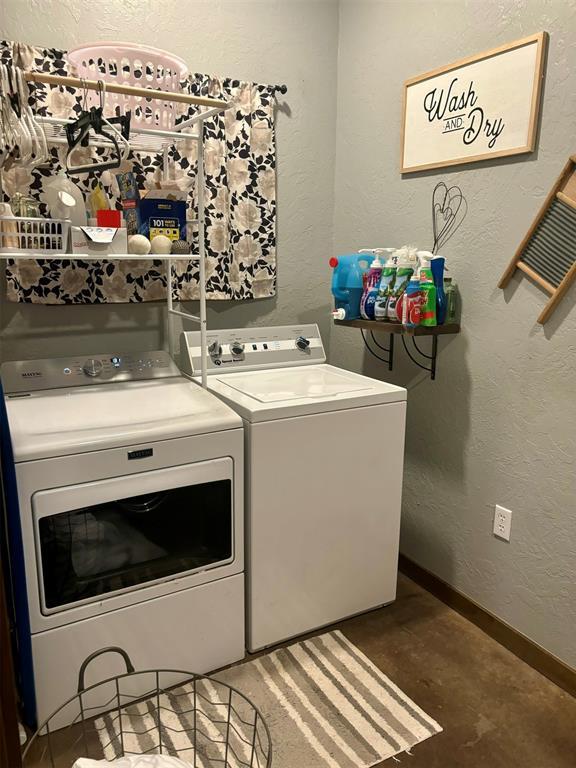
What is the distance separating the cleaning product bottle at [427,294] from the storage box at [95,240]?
1.03m

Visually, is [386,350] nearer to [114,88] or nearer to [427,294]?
[427,294]

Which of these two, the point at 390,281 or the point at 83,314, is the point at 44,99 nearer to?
the point at 83,314

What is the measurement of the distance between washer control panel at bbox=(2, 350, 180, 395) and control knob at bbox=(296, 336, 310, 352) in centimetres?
55

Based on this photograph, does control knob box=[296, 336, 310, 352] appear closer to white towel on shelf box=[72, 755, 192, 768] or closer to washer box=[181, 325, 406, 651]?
washer box=[181, 325, 406, 651]

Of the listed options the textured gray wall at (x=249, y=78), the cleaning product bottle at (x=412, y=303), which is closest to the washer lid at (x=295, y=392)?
the cleaning product bottle at (x=412, y=303)

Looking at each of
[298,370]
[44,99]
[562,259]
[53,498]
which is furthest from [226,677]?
[44,99]

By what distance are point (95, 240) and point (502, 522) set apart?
5.52 ft

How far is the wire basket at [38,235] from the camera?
1.75 meters

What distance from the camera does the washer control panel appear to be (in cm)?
203

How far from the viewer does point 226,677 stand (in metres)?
1.91

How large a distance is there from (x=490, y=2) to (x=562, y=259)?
90cm

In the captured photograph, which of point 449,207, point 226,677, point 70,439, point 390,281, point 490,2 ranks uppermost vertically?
point 490,2

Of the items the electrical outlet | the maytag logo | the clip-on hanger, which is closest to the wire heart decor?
the electrical outlet

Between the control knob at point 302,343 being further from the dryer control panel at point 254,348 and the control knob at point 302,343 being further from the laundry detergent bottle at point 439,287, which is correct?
the laundry detergent bottle at point 439,287
